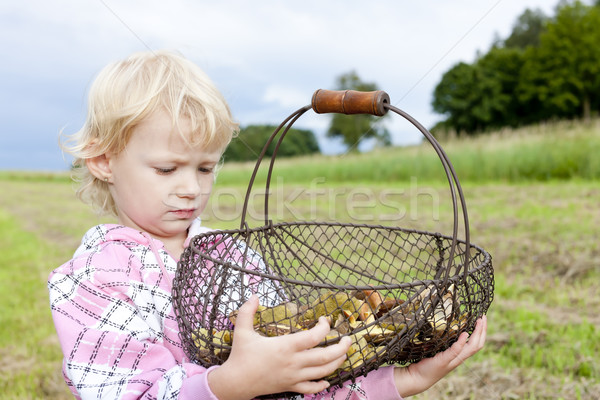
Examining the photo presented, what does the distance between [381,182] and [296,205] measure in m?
2.19

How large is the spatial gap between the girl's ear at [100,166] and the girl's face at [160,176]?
0.09ft

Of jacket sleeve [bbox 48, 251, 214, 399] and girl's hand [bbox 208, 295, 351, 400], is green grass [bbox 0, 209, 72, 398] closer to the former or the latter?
jacket sleeve [bbox 48, 251, 214, 399]

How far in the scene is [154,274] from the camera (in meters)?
1.08

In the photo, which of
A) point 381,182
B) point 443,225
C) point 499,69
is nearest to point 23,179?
point 381,182

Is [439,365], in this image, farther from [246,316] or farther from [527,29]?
[527,29]

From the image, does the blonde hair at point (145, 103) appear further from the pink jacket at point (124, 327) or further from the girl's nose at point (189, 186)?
the pink jacket at point (124, 327)

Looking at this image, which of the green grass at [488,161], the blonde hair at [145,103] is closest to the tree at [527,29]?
the green grass at [488,161]

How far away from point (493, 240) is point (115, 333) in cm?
282

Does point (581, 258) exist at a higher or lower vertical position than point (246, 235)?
lower

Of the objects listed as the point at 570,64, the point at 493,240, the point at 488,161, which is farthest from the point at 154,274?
→ the point at 570,64

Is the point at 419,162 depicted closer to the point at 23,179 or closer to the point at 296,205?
the point at 296,205

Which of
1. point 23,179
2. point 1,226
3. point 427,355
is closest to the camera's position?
point 427,355

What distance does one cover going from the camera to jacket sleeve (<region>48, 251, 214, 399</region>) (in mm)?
922

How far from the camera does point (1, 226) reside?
6484mm
